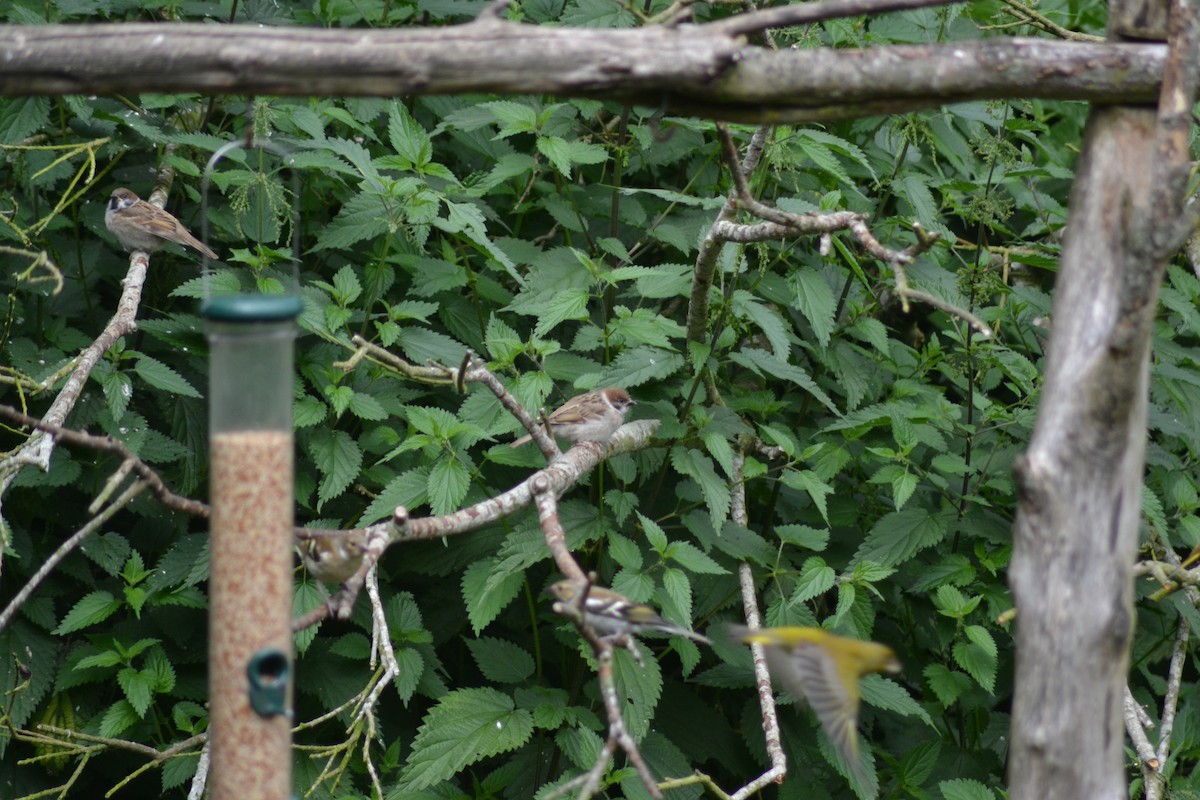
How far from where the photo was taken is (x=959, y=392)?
5641 mm

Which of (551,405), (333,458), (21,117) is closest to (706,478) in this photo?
(333,458)

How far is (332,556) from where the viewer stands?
335 centimetres

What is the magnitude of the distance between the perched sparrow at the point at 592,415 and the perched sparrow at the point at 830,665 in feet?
3.52

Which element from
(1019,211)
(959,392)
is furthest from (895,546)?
(1019,211)

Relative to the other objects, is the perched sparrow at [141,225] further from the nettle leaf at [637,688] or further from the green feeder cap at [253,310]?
the green feeder cap at [253,310]

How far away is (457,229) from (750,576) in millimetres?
1596

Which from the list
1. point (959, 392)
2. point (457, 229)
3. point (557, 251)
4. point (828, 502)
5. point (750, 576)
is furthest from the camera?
point (959, 392)

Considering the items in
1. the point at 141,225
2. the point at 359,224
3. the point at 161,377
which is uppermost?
the point at 359,224

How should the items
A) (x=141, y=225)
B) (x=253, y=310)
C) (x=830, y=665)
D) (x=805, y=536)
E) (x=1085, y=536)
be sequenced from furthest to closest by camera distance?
(x=141, y=225), (x=805, y=536), (x=830, y=665), (x=253, y=310), (x=1085, y=536)

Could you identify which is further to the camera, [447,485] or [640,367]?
[640,367]

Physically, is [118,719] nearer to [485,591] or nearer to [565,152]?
[485,591]

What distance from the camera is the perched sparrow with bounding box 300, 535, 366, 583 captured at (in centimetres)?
322

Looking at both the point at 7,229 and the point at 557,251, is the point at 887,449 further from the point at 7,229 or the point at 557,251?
the point at 7,229

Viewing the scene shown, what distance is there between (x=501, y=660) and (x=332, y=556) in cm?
126
